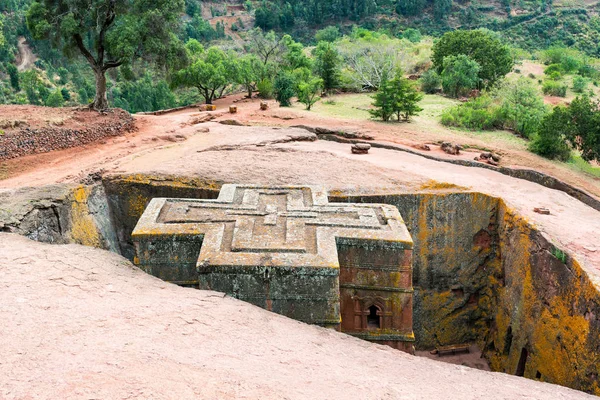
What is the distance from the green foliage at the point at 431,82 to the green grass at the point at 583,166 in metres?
Result: 11.2

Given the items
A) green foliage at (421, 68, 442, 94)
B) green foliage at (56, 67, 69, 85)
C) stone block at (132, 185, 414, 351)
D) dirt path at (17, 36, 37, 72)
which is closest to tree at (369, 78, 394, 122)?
green foliage at (421, 68, 442, 94)

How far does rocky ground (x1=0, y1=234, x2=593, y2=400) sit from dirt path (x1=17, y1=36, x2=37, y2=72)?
4492 centimetres

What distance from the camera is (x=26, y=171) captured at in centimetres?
1274

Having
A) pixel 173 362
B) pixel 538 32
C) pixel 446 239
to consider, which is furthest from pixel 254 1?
pixel 173 362

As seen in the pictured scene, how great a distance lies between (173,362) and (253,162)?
23.6 feet

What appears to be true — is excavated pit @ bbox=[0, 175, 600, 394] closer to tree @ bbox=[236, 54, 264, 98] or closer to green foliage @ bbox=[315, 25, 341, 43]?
tree @ bbox=[236, 54, 264, 98]

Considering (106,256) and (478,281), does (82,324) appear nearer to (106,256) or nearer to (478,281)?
(106,256)

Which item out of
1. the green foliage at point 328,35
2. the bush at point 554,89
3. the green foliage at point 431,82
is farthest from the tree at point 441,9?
the green foliage at point 431,82

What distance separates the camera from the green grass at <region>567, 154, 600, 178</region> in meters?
14.4

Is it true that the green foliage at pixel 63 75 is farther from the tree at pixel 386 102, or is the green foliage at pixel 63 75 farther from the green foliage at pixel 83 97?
the tree at pixel 386 102

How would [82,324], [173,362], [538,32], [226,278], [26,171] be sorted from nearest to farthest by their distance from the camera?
[173,362] < [82,324] < [226,278] < [26,171] < [538,32]

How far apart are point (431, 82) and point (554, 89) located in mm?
6776

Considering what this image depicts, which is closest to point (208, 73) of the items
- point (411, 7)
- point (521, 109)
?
point (521, 109)

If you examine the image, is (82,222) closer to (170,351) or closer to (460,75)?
(170,351)
